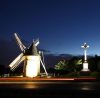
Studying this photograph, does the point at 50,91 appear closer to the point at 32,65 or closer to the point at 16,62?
the point at 32,65

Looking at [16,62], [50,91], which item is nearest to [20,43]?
[16,62]

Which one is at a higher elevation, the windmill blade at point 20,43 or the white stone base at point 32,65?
the windmill blade at point 20,43

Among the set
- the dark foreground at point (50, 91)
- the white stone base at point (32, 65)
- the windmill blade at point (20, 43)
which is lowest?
the dark foreground at point (50, 91)

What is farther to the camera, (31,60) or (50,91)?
(31,60)

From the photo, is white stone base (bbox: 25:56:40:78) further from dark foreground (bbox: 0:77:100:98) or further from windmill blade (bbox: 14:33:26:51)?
dark foreground (bbox: 0:77:100:98)

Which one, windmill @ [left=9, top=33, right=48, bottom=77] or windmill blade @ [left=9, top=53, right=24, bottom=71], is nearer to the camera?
windmill @ [left=9, top=33, right=48, bottom=77]

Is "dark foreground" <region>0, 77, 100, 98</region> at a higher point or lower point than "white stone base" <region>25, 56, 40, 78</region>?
lower

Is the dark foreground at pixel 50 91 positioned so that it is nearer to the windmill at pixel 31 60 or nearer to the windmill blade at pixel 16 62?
the windmill at pixel 31 60

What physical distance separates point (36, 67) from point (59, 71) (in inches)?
1974

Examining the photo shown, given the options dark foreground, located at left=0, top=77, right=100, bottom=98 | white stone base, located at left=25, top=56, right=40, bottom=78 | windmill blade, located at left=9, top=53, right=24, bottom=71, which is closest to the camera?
dark foreground, located at left=0, top=77, right=100, bottom=98

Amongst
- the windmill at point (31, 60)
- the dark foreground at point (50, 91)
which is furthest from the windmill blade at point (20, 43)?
the dark foreground at point (50, 91)

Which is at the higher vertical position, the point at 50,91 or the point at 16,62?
the point at 16,62

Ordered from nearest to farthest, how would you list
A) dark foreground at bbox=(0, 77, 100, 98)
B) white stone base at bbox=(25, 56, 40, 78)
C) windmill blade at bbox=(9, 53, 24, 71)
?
dark foreground at bbox=(0, 77, 100, 98) → white stone base at bbox=(25, 56, 40, 78) → windmill blade at bbox=(9, 53, 24, 71)

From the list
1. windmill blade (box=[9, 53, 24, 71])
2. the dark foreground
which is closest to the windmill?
windmill blade (box=[9, 53, 24, 71])
